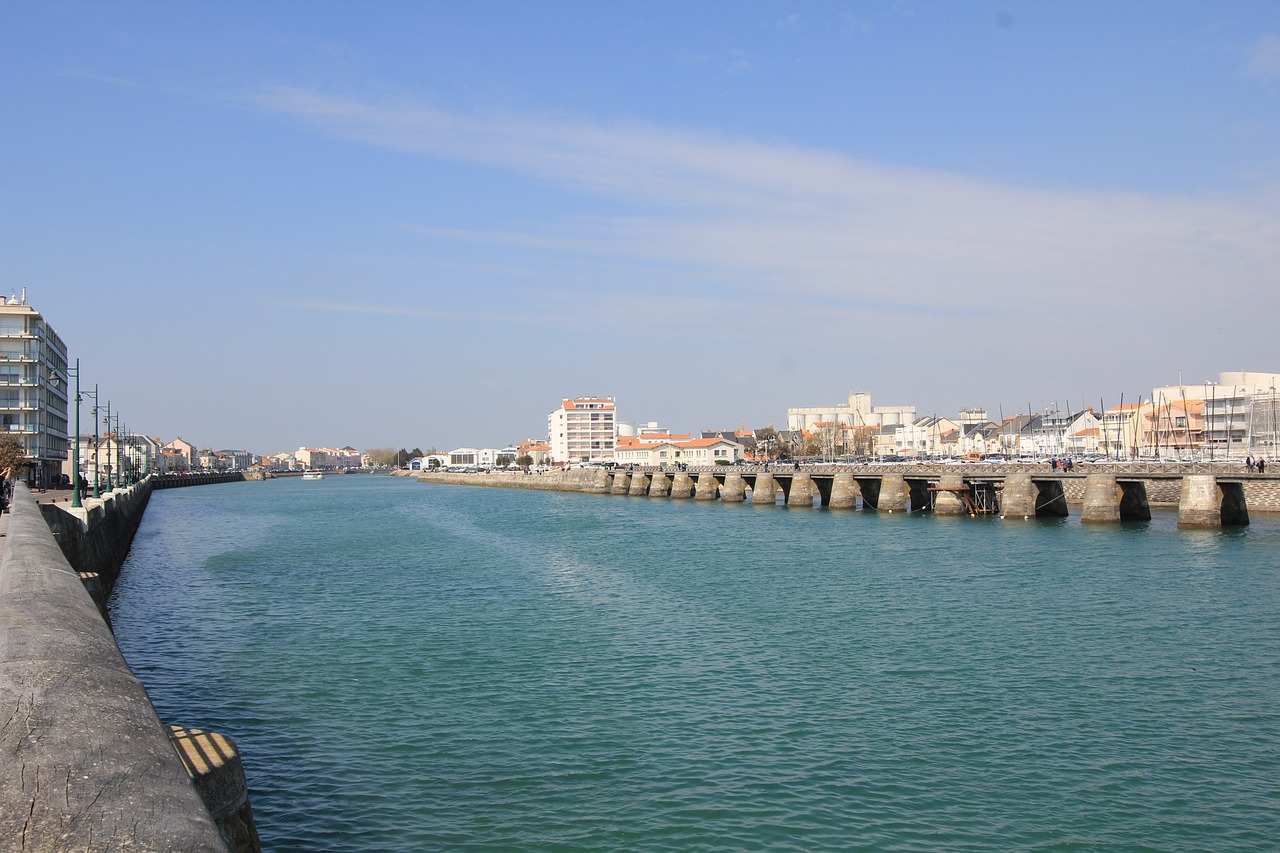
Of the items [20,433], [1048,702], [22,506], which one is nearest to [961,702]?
[1048,702]

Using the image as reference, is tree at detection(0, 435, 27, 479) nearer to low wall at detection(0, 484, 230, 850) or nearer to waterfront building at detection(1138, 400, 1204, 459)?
low wall at detection(0, 484, 230, 850)

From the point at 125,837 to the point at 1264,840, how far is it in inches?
466

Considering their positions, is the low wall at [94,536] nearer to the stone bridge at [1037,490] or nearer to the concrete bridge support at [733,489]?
the stone bridge at [1037,490]

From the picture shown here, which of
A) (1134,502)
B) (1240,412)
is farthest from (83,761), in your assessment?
(1240,412)

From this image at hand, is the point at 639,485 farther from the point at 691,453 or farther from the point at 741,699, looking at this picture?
the point at 741,699

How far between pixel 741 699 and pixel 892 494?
49910 millimetres

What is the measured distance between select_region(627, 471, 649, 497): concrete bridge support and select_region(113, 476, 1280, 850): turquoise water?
66704mm

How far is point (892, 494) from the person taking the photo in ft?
210

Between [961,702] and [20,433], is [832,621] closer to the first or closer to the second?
[961,702]

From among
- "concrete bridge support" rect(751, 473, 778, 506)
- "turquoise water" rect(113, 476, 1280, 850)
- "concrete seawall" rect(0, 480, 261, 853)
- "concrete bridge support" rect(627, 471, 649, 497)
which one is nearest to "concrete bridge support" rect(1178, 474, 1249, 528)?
"turquoise water" rect(113, 476, 1280, 850)

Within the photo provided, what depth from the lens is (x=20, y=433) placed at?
232 feet

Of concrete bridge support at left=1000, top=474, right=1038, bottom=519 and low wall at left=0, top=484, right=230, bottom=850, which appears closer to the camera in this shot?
low wall at left=0, top=484, right=230, bottom=850

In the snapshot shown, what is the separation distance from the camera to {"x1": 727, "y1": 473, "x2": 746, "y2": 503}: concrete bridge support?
82.1 meters

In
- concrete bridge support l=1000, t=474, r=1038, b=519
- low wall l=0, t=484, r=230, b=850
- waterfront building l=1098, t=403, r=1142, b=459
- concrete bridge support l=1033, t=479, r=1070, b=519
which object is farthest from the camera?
waterfront building l=1098, t=403, r=1142, b=459
